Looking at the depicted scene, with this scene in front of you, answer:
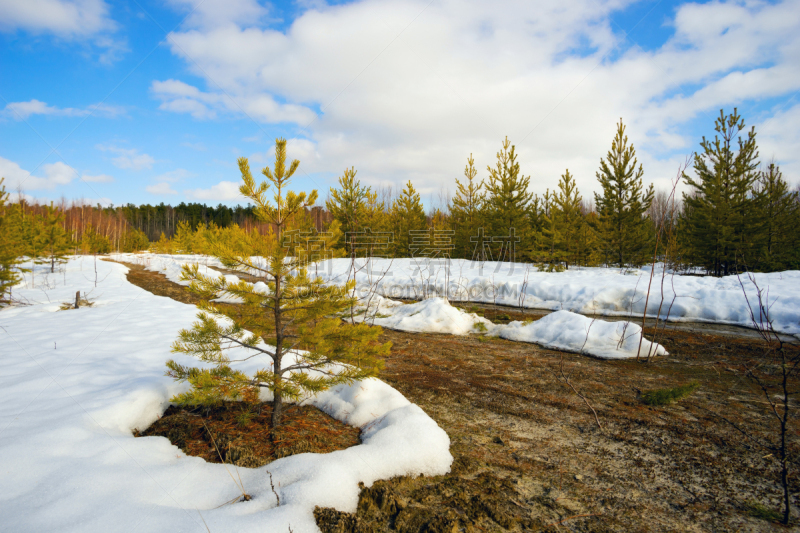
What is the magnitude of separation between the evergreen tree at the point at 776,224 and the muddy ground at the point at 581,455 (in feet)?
40.4

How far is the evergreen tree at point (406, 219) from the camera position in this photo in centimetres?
2052

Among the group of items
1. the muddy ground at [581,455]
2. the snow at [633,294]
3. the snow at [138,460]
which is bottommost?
the muddy ground at [581,455]

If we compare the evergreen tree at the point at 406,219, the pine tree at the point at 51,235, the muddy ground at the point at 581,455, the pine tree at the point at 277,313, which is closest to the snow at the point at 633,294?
the muddy ground at the point at 581,455

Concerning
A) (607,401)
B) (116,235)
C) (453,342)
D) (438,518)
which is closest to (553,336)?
(453,342)

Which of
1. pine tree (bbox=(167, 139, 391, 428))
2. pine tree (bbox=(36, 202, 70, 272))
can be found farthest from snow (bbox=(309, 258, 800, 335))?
pine tree (bbox=(36, 202, 70, 272))

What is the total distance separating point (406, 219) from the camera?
67.5 ft

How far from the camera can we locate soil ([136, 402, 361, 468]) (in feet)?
7.77

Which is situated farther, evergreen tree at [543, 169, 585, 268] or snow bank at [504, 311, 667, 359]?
evergreen tree at [543, 169, 585, 268]

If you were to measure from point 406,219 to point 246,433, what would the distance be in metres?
18.5

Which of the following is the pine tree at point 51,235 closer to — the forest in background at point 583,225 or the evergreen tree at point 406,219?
the forest in background at point 583,225

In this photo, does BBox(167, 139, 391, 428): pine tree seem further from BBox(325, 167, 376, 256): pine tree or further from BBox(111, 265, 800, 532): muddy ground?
BBox(325, 167, 376, 256): pine tree

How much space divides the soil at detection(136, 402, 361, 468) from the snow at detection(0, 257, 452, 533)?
110mm

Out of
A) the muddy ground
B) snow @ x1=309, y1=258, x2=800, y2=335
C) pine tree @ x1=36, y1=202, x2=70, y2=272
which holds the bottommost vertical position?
the muddy ground

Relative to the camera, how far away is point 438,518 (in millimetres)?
1876
